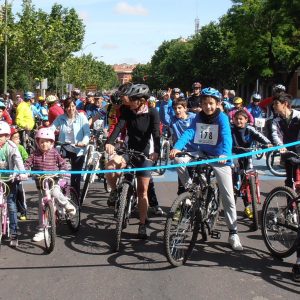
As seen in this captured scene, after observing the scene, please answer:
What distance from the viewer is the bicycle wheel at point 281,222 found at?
→ 5.27m

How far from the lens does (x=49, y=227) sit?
18.4 feet

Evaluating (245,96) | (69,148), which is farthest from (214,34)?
(69,148)

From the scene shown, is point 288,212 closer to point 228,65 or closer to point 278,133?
point 278,133

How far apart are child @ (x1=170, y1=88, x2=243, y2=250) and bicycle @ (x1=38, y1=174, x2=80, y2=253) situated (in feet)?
4.91

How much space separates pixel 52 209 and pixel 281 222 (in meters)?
2.43

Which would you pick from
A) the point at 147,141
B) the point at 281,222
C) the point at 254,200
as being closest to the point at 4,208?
the point at 147,141

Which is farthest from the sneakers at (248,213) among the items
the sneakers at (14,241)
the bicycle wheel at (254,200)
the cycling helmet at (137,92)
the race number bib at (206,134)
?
the sneakers at (14,241)

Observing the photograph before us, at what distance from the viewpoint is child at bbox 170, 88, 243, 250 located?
18.4ft

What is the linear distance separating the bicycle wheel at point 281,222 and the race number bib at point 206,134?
0.87m

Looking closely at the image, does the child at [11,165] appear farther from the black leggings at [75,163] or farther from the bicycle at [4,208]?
the black leggings at [75,163]

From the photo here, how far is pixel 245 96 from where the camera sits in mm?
71750

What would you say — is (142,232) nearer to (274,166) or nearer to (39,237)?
(39,237)

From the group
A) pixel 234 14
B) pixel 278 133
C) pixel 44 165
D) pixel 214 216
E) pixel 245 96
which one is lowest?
pixel 214 216

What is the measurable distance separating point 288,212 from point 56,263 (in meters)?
2.43
